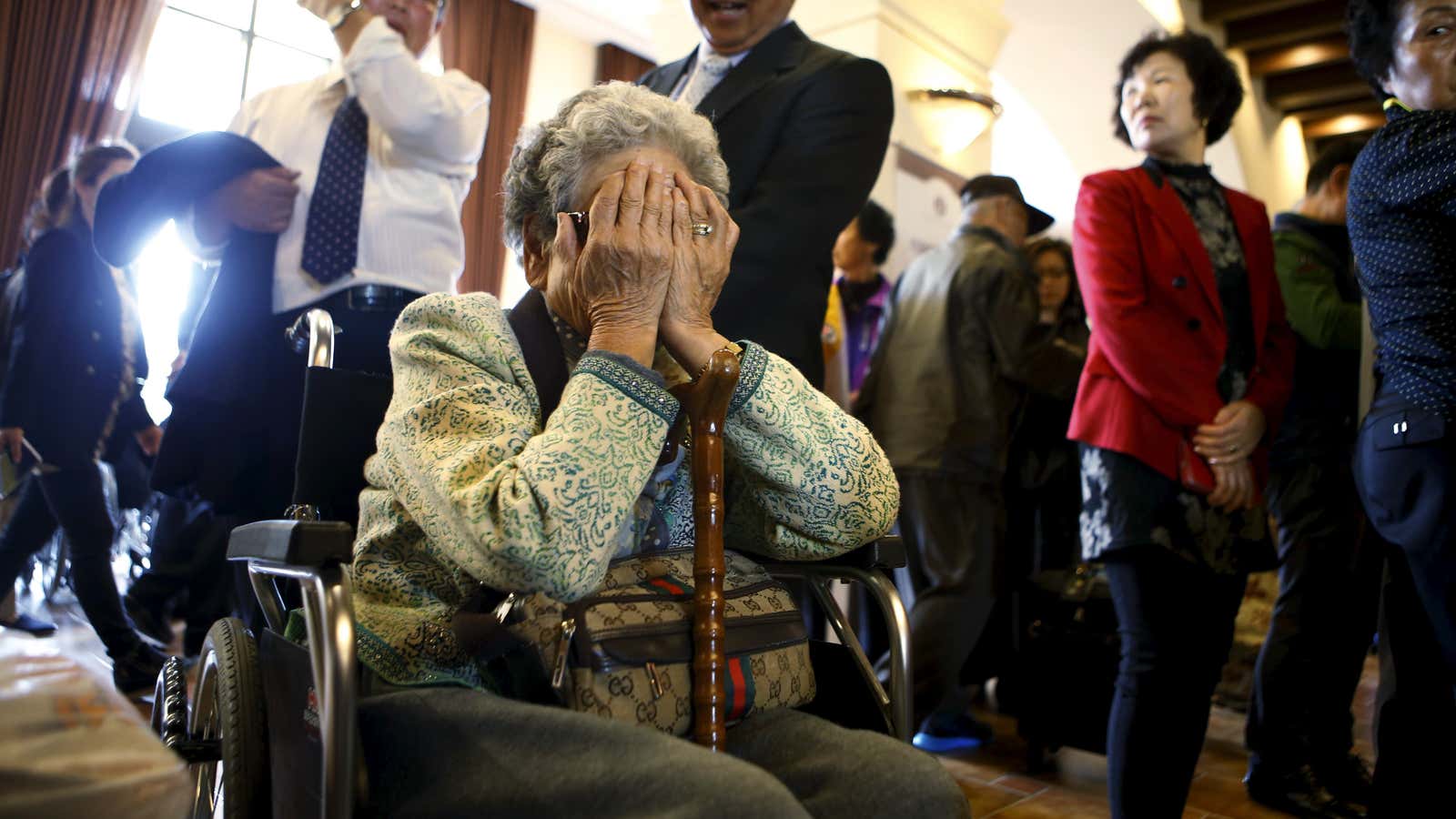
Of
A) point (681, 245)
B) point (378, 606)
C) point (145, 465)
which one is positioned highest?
point (681, 245)

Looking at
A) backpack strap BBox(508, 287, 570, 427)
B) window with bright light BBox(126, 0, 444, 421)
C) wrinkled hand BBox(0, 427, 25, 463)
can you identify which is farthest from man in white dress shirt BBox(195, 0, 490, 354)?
window with bright light BBox(126, 0, 444, 421)

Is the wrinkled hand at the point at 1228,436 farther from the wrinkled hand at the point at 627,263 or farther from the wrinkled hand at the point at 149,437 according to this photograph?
the wrinkled hand at the point at 149,437

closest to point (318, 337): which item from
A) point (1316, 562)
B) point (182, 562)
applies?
point (1316, 562)

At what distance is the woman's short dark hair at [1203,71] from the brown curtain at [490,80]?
592cm

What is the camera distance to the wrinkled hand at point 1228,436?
167 cm

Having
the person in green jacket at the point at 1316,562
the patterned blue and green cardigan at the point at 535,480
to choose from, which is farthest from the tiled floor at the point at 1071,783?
the patterned blue and green cardigan at the point at 535,480

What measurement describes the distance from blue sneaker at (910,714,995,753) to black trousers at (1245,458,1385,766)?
0.69 metres

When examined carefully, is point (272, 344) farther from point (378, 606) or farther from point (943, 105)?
point (943, 105)

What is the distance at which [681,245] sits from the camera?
1.08 meters

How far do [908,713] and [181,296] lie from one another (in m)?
6.28

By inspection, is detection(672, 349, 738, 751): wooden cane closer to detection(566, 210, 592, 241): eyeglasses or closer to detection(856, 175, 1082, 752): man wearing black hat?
detection(566, 210, 592, 241): eyeglasses

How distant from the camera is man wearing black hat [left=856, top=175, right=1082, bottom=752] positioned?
257cm

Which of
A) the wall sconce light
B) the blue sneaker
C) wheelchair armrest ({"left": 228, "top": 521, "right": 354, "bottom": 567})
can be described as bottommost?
the blue sneaker

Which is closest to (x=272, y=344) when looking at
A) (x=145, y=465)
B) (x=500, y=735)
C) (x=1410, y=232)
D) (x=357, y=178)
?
(x=357, y=178)
